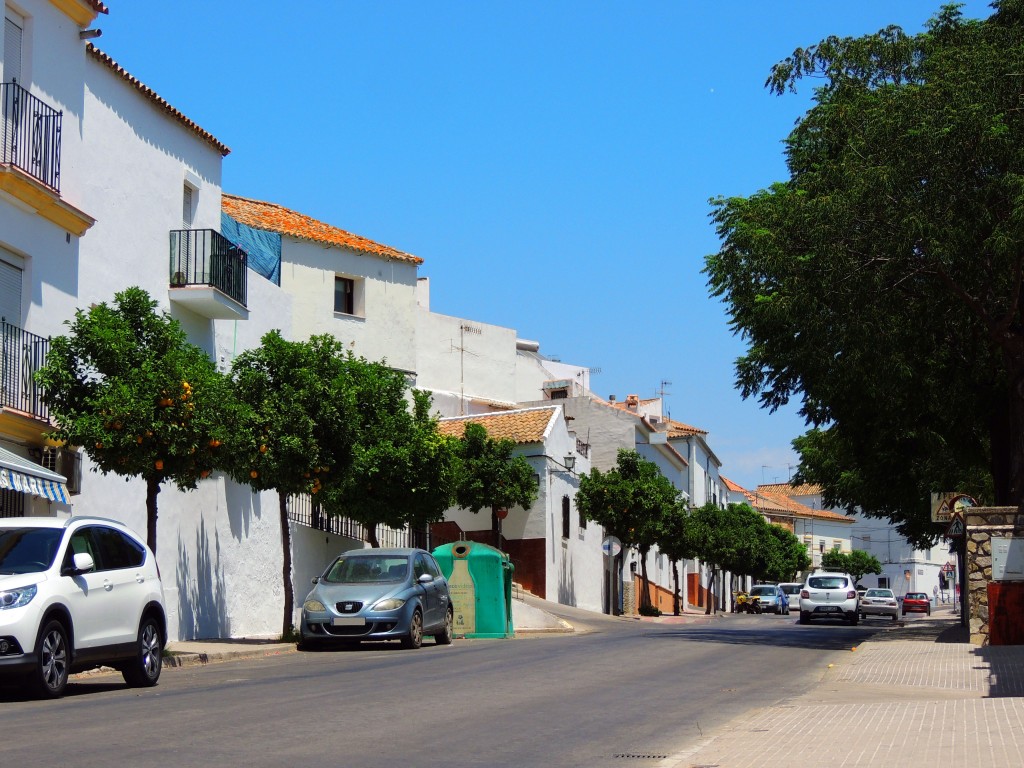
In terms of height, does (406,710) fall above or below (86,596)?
below

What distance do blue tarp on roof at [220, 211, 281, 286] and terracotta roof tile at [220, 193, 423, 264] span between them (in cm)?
428

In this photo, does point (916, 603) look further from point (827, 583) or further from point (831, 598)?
point (831, 598)

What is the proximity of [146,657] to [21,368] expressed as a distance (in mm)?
7165

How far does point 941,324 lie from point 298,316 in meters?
23.6

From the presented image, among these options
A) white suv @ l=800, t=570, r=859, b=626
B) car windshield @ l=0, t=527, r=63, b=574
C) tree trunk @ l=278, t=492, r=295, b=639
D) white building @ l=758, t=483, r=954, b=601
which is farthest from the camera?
white building @ l=758, t=483, r=954, b=601

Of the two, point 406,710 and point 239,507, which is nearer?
point 406,710

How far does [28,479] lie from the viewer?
1739 cm

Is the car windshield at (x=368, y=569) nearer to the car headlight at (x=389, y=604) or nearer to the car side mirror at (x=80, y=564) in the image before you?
the car headlight at (x=389, y=604)

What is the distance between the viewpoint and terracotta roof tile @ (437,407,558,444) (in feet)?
152

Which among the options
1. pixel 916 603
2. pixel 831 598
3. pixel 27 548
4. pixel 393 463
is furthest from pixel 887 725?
pixel 916 603

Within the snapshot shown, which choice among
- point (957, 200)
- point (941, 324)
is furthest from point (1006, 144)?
point (941, 324)

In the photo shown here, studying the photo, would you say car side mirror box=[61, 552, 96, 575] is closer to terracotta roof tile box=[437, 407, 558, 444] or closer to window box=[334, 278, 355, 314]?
window box=[334, 278, 355, 314]

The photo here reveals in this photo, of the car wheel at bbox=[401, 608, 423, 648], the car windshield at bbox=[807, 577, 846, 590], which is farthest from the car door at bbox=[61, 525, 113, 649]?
the car windshield at bbox=[807, 577, 846, 590]

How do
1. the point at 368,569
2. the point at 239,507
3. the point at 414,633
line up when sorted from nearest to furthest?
the point at 414,633, the point at 368,569, the point at 239,507
